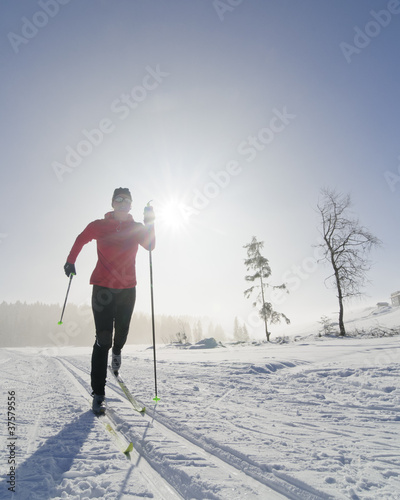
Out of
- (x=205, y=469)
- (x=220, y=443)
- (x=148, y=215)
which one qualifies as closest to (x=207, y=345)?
(x=148, y=215)

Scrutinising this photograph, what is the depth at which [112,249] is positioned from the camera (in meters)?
3.38

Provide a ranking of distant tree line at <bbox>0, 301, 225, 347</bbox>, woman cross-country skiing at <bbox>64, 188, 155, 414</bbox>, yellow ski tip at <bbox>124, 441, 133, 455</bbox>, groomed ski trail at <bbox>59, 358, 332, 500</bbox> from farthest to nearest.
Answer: distant tree line at <bbox>0, 301, 225, 347</bbox>
woman cross-country skiing at <bbox>64, 188, 155, 414</bbox>
yellow ski tip at <bbox>124, 441, 133, 455</bbox>
groomed ski trail at <bbox>59, 358, 332, 500</bbox>

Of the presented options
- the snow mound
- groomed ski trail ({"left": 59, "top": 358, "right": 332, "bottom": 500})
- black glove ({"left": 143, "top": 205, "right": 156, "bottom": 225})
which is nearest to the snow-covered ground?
groomed ski trail ({"left": 59, "top": 358, "right": 332, "bottom": 500})

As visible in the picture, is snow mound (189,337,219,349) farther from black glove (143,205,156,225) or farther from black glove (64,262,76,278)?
black glove (64,262,76,278)

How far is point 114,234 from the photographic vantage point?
11.4 feet

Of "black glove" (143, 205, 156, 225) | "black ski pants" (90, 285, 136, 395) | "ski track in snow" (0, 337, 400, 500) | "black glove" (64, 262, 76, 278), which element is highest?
"black glove" (143, 205, 156, 225)

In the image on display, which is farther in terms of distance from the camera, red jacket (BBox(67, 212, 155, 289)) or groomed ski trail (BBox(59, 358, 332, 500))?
red jacket (BBox(67, 212, 155, 289))

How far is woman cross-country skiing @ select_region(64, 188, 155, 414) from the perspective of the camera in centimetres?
301

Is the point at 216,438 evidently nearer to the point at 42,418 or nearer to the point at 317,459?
the point at 317,459

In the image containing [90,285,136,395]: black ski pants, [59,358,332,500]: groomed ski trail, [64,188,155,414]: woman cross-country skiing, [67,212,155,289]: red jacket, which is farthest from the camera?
[67,212,155,289]: red jacket

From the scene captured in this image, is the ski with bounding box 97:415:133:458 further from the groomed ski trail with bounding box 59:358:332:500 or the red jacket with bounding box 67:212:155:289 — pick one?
the red jacket with bounding box 67:212:155:289

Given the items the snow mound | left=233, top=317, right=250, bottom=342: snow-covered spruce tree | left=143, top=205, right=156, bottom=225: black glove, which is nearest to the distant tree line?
left=233, top=317, right=250, bottom=342: snow-covered spruce tree

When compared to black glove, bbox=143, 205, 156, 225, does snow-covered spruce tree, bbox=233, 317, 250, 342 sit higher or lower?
lower

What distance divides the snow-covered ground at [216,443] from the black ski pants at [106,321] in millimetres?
343
